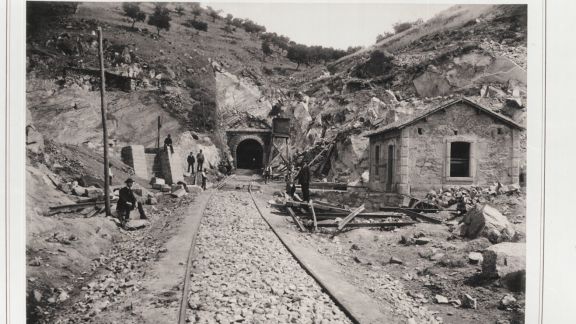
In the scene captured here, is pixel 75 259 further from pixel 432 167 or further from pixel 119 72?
pixel 119 72

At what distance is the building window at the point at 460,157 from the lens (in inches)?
555

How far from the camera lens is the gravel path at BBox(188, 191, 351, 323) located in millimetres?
4555

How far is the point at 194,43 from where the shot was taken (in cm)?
3384

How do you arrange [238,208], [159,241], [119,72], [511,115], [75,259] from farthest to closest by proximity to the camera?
[119,72] < [511,115] < [238,208] < [159,241] < [75,259]

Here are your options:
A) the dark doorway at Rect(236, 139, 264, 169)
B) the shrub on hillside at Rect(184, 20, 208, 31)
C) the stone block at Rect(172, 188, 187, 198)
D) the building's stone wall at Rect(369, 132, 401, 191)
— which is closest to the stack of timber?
the building's stone wall at Rect(369, 132, 401, 191)

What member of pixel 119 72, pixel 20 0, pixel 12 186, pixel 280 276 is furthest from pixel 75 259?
pixel 119 72

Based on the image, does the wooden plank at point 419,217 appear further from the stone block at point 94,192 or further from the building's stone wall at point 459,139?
the stone block at point 94,192

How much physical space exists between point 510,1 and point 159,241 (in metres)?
7.96

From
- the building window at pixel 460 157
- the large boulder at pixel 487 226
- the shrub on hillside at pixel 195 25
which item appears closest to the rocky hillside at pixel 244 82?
the shrub on hillside at pixel 195 25

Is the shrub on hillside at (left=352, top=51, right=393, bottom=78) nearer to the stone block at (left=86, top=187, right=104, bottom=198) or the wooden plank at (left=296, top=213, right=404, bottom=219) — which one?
the wooden plank at (left=296, top=213, right=404, bottom=219)

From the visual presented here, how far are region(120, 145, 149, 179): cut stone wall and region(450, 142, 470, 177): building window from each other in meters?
14.8

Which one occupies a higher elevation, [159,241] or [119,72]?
[119,72]

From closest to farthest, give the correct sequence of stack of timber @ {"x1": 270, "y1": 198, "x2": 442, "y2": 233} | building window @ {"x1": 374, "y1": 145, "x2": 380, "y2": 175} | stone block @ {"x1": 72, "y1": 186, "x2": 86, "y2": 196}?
1. stack of timber @ {"x1": 270, "y1": 198, "x2": 442, "y2": 233}
2. stone block @ {"x1": 72, "y1": 186, "x2": 86, "y2": 196}
3. building window @ {"x1": 374, "y1": 145, "x2": 380, "y2": 175}

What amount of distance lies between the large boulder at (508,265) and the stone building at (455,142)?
826 cm
